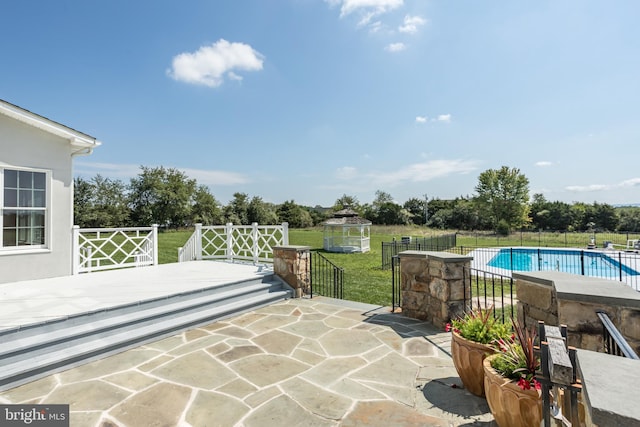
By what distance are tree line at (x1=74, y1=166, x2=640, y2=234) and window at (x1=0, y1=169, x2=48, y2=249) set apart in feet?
89.3

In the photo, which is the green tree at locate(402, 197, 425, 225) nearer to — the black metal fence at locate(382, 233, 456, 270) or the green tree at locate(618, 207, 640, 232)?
the black metal fence at locate(382, 233, 456, 270)

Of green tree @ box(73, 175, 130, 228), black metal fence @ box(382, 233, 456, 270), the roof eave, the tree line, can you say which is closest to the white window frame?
the roof eave

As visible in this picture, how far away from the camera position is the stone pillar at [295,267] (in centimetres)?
652

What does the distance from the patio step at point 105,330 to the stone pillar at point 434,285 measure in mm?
2837

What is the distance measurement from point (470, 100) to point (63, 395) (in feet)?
40.3

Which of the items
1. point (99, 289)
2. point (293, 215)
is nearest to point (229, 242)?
point (99, 289)

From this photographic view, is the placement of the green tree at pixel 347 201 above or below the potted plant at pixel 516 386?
above

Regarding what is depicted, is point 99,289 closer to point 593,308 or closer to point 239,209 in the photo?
point 593,308

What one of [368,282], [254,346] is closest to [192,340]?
[254,346]

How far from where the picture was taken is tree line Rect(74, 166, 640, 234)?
31.8 metres

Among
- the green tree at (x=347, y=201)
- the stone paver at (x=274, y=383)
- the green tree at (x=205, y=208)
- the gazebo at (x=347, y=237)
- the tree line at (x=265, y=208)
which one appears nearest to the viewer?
the stone paver at (x=274, y=383)

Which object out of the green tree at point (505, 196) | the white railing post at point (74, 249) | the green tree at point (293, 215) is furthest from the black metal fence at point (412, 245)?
the green tree at point (293, 215)

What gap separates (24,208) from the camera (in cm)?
657

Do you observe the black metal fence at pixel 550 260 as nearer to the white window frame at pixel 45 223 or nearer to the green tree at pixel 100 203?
the white window frame at pixel 45 223
